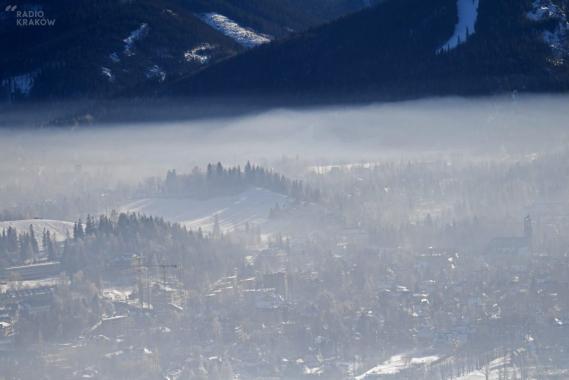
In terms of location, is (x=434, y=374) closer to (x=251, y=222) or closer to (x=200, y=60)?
(x=251, y=222)

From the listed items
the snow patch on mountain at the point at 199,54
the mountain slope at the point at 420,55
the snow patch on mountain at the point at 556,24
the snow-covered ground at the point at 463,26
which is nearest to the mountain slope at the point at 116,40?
the snow patch on mountain at the point at 199,54

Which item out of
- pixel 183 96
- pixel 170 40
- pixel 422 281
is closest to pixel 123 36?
pixel 170 40

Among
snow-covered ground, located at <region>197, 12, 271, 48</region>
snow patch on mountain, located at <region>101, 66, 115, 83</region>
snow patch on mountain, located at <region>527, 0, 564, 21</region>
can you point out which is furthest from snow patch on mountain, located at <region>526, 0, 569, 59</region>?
snow patch on mountain, located at <region>101, 66, 115, 83</region>

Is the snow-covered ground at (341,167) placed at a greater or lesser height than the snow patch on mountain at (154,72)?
lesser

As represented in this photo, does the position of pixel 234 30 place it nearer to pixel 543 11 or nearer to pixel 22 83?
pixel 22 83

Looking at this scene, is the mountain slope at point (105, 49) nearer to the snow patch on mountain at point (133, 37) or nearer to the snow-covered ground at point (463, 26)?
the snow patch on mountain at point (133, 37)

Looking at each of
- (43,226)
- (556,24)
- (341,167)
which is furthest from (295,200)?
(556,24)
